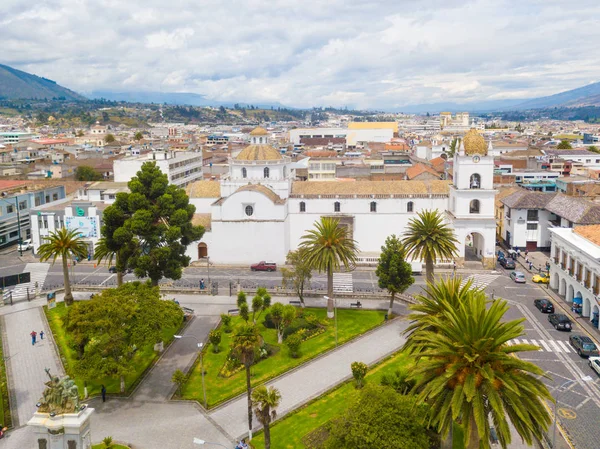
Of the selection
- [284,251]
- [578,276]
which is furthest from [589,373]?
[284,251]

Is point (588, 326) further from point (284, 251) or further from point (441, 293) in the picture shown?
point (284, 251)

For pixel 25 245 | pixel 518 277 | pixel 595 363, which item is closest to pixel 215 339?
pixel 595 363

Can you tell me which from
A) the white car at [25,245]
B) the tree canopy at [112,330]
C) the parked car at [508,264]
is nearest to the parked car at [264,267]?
the parked car at [508,264]

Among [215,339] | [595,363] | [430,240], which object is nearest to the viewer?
[595,363]

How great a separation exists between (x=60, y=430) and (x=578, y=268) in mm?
40495

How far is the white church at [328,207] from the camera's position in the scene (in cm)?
5991

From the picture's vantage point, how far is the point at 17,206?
229 ft

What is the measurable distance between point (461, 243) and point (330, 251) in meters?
23.5

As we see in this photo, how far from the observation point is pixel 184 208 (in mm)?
45688

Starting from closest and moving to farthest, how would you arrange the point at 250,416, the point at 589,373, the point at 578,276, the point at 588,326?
the point at 250,416 < the point at 589,373 < the point at 588,326 < the point at 578,276

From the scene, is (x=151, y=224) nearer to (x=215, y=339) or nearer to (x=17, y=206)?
(x=215, y=339)

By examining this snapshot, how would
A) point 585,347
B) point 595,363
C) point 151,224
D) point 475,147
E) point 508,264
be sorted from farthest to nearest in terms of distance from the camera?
point 475,147
point 508,264
point 151,224
point 585,347
point 595,363

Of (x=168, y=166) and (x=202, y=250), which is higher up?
(x=168, y=166)

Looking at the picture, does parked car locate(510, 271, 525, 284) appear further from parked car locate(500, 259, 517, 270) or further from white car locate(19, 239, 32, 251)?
white car locate(19, 239, 32, 251)
